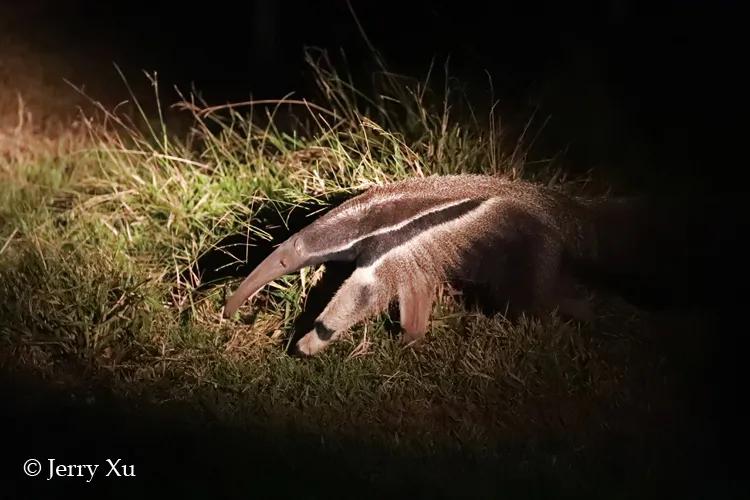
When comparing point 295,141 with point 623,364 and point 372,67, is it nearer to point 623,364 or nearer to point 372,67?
point 372,67

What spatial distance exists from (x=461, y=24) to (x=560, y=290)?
11.3 feet

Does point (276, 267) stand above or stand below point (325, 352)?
above

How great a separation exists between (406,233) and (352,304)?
0.49 m

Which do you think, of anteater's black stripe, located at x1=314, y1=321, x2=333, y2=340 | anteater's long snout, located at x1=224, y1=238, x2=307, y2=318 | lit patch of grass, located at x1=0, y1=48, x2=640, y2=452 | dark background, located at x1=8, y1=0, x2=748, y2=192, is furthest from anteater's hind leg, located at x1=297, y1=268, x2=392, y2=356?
dark background, located at x1=8, y1=0, x2=748, y2=192

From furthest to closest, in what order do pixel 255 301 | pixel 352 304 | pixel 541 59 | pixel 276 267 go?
pixel 541 59 < pixel 255 301 < pixel 276 267 < pixel 352 304

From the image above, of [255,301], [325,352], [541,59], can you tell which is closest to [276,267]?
[325,352]

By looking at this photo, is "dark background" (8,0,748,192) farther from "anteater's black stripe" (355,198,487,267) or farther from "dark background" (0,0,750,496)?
"anteater's black stripe" (355,198,487,267)

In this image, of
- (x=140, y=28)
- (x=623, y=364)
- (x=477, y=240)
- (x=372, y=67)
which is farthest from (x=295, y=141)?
(x=140, y=28)

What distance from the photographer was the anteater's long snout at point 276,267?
18.0 ft

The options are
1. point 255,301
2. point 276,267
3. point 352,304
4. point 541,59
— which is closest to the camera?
point 352,304

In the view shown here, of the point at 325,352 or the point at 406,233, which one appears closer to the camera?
the point at 406,233

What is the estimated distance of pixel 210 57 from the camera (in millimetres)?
9297

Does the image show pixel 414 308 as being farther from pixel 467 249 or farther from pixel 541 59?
pixel 541 59

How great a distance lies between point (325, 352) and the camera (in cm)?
556
